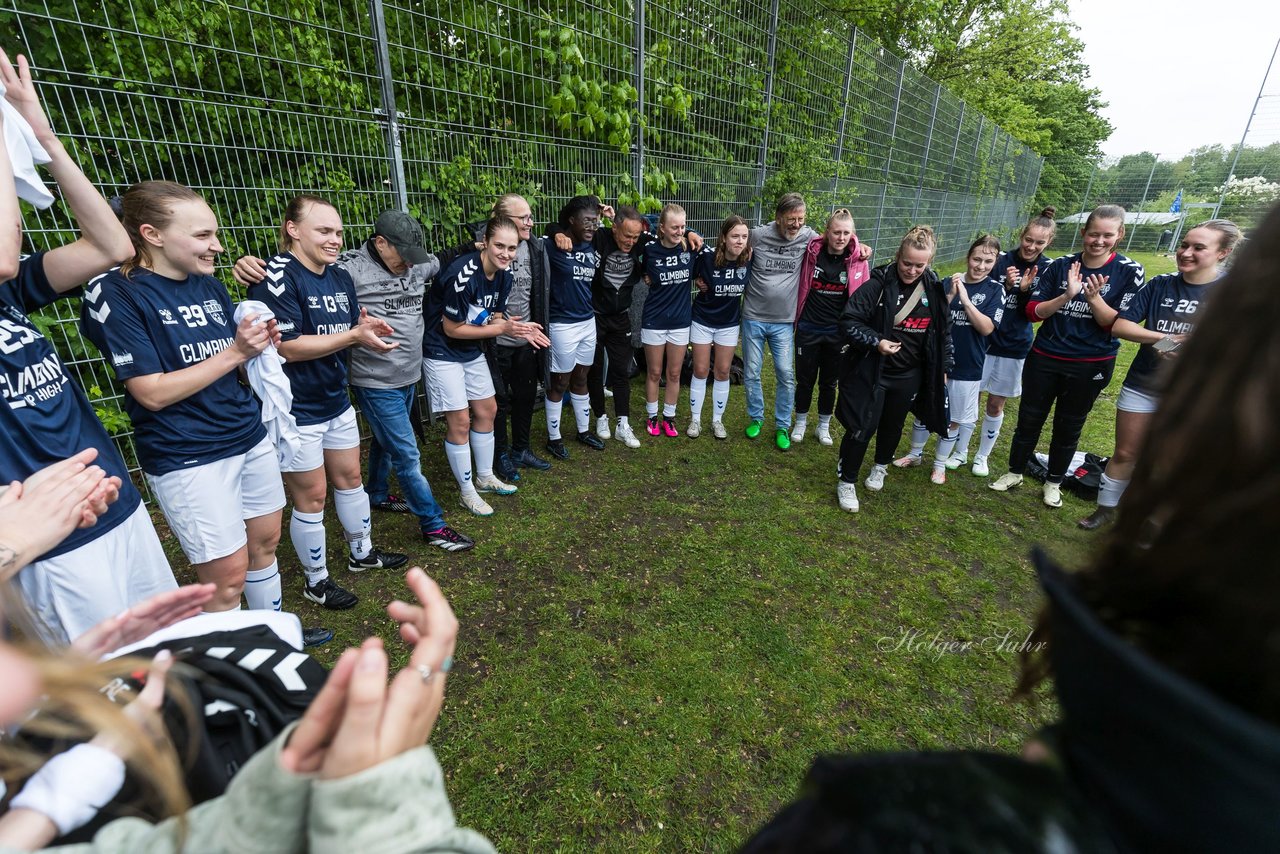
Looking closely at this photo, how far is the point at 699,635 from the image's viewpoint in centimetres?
320

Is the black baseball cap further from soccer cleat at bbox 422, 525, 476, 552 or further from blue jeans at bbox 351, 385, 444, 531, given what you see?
soccer cleat at bbox 422, 525, 476, 552

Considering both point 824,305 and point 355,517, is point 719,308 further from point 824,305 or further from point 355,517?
point 355,517

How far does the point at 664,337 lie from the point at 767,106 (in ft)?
14.9

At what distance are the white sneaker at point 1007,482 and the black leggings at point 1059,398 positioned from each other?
0.21 m

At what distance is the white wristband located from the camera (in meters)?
0.85

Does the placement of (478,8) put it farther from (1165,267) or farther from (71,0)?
(1165,267)

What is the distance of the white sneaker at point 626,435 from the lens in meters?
5.71

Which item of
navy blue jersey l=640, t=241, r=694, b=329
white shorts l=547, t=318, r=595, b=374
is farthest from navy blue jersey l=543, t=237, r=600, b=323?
navy blue jersey l=640, t=241, r=694, b=329

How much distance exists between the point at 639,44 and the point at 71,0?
4707mm

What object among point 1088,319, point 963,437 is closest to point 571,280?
point 963,437

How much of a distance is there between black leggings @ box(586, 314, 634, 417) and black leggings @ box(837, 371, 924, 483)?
2.17 meters

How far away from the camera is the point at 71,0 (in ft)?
10.6

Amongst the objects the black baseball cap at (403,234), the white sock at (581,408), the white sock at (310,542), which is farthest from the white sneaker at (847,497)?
the white sock at (310,542)

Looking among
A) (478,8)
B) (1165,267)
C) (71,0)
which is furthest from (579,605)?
(1165,267)
